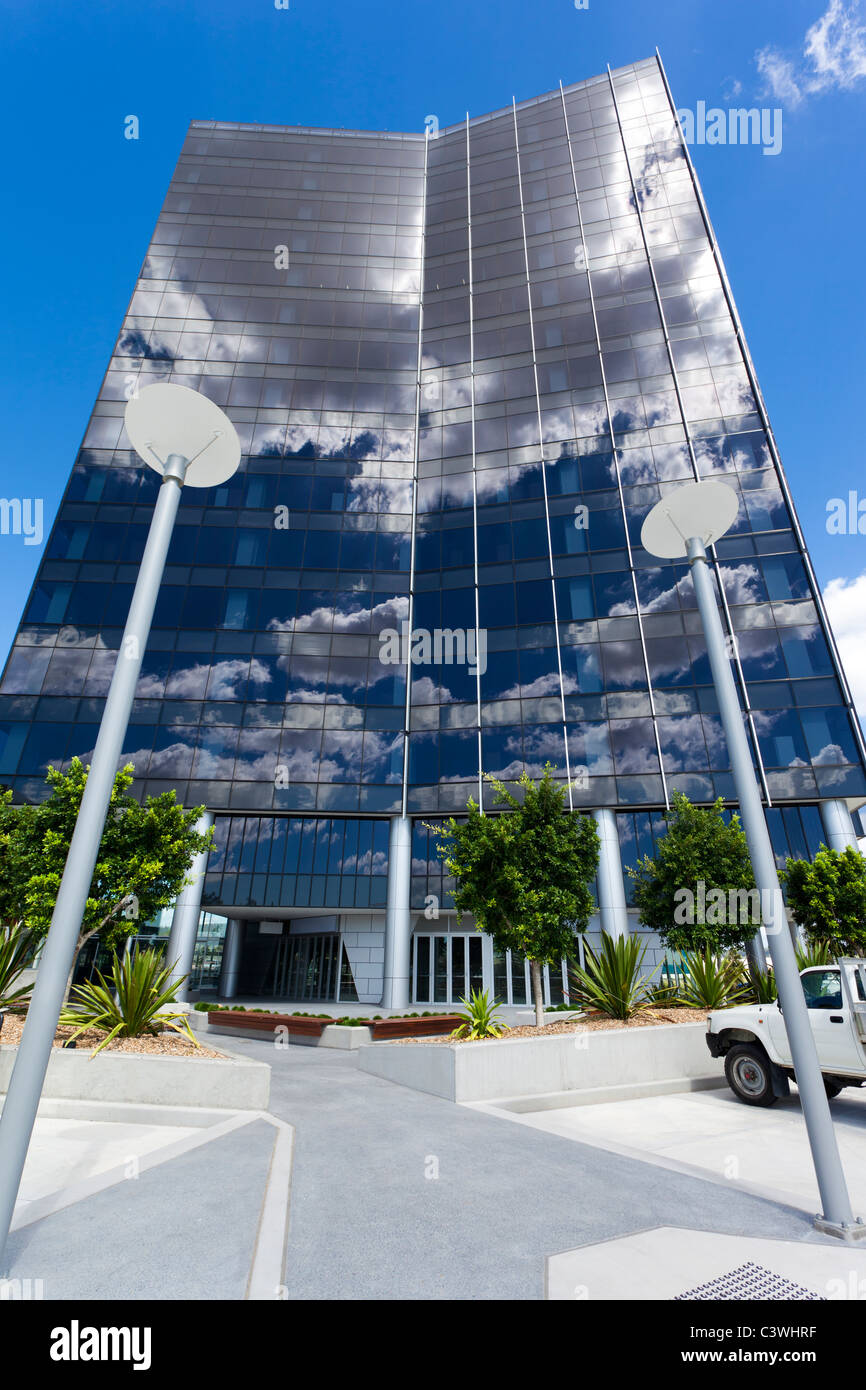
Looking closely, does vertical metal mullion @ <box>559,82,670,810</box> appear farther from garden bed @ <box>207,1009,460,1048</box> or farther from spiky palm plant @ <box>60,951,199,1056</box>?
spiky palm plant @ <box>60,951,199,1056</box>

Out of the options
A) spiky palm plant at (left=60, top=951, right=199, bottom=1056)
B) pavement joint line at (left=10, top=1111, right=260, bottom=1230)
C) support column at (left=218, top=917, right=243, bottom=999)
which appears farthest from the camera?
support column at (left=218, top=917, right=243, bottom=999)

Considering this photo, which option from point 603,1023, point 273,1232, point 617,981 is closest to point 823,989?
point 617,981

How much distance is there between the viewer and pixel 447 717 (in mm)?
30312

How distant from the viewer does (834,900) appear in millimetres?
19547

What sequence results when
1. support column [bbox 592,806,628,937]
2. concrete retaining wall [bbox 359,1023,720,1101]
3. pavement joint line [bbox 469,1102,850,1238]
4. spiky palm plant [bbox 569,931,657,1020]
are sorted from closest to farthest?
Result: pavement joint line [bbox 469,1102,850,1238]
concrete retaining wall [bbox 359,1023,720,1101]
spiky palm plant [bbox 569,931,657,1020]
support column [bbox 592,806,628,937]

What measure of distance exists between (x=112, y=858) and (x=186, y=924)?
15548 mm

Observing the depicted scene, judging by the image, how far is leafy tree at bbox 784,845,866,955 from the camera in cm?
1917

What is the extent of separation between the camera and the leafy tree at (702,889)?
16.8m

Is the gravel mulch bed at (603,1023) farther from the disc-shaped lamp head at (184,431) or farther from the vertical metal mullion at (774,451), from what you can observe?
the vertical metal mullion at (774,451)

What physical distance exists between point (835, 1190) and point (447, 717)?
25.9 metres

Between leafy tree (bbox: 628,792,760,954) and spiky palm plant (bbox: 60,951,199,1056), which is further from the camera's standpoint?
leafy tree (bbox: 628,792,760,954)

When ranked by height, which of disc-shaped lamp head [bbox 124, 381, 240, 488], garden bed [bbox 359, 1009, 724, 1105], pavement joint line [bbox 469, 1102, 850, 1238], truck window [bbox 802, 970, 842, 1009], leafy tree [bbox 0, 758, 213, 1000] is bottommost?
pavement joint line [bbox 469, 1102, 850, 1238]

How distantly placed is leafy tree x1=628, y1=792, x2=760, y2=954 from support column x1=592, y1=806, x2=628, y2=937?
25.3 ft

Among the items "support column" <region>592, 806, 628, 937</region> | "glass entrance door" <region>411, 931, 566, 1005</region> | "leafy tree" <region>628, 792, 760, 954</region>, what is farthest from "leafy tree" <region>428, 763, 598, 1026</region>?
"glass entrance door" <region>411, 931, 566, 1005</region>
